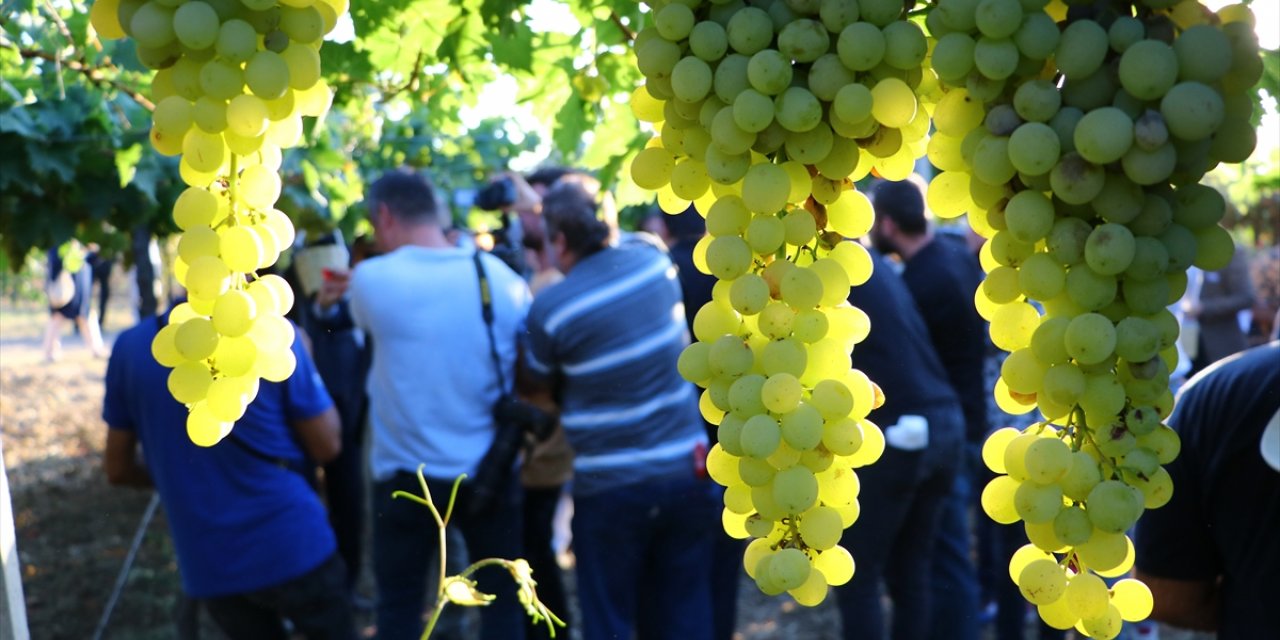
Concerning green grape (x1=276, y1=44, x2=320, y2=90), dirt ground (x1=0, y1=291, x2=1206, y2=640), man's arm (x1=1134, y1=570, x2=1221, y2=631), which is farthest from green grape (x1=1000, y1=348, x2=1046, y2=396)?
dirt ground (x1=0, y1=291, x2=1206, y2=640)

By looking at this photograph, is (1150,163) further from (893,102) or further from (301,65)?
(301,65)

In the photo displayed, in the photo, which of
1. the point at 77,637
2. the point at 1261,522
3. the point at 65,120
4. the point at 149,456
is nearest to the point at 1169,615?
the point at 1261,522

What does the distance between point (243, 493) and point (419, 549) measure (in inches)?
25.3

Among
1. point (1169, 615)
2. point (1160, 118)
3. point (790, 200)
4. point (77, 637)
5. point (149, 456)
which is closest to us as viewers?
point (1160, 118)

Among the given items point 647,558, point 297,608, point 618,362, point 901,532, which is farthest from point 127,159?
point 901,532

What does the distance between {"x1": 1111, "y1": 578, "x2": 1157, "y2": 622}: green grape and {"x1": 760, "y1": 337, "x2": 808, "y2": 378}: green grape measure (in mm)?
235

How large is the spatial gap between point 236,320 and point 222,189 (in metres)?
0.10

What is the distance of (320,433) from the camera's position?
9.94 ft

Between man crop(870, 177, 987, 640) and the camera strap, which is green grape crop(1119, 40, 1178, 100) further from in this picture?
man crop(870, 177, 987, 640)

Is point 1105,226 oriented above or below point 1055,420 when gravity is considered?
above

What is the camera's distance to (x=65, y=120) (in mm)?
3311

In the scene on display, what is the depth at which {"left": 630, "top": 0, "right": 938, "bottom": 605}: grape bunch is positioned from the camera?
66cm

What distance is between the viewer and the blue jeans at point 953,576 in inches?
146

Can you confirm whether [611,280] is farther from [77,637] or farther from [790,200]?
[77,637]
